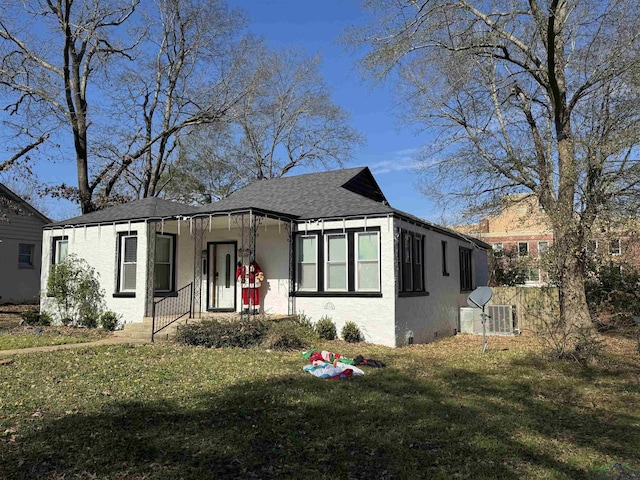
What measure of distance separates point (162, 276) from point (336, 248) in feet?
18.0

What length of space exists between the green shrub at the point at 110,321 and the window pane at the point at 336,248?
660 cm

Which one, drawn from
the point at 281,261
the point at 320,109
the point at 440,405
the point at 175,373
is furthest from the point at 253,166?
the point at 440,405

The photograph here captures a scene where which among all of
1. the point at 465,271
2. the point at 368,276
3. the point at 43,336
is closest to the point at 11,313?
the point at 43,336

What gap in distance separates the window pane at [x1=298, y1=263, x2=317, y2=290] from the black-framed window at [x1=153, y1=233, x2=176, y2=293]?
13.6 ft

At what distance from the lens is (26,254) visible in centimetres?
2369

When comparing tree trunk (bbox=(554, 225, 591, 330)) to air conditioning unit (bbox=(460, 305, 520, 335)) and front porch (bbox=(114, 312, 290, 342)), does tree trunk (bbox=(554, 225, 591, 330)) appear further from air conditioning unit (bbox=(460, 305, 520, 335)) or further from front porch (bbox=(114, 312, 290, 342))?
front porch (bbox=(114, 312, 290, 342))

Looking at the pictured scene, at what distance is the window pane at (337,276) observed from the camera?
12.8 m

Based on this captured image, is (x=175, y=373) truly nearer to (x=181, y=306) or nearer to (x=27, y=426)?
(x=27, y=426)

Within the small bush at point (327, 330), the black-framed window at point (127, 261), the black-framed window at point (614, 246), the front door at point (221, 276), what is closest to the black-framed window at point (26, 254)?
the black-framed window at point (127, 261)

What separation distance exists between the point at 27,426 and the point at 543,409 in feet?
19.9

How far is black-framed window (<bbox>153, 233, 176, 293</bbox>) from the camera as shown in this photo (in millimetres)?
14612

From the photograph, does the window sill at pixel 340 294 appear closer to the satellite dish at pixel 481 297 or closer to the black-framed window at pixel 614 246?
the satellite dish at pixel 481 297

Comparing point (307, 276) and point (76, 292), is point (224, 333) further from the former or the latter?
point (76, 292)

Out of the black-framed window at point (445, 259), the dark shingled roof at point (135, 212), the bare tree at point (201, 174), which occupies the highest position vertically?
the bare tree at point (201, 174)
